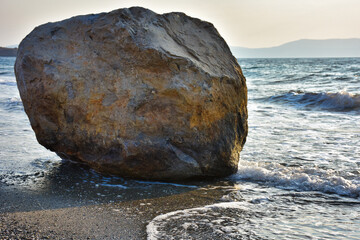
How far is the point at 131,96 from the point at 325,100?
9.70 meters

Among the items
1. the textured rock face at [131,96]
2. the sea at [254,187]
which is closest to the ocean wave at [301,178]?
the sea at [254,187]

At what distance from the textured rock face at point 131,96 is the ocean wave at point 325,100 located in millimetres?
7838

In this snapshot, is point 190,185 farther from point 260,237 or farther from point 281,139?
point 281,139

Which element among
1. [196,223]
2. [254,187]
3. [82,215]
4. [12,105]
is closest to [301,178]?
[254,187]

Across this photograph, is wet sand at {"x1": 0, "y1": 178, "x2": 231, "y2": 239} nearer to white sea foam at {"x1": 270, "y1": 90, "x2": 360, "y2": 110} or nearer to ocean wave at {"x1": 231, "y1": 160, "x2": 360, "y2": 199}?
ocean wave at {"x1": 231, "y1": 160, "x2": 360, "y2": 199}

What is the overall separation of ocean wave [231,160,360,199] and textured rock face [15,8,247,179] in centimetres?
27

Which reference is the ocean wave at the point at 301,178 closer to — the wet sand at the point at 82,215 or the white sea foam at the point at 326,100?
the wet sand at the point at 82,215

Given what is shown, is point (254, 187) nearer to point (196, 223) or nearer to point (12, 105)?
point (196, 223)

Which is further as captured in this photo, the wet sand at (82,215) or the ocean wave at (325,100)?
the ocean wave at (325,100)

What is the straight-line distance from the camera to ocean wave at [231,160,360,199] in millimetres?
4270

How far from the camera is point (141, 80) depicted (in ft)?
14.1

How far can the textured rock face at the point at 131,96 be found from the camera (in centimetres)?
430

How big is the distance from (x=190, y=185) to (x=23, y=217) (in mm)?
1778

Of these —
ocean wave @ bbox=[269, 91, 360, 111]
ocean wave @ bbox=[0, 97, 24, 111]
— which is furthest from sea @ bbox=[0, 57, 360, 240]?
ocean wave @ bbox=[269, 91, 360, 111]
